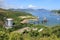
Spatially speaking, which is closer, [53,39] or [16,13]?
[53,39]

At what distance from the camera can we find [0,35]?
360 cm

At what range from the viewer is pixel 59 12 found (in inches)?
892

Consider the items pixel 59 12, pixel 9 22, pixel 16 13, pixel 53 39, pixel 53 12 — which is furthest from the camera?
pixel 53 12

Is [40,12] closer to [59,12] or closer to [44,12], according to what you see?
[44,12]

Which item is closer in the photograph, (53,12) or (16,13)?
(16,13)

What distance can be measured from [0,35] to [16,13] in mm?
9446

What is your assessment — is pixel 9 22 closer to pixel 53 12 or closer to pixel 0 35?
pixel 0 35

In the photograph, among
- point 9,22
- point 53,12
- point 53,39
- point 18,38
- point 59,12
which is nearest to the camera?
point 18,38

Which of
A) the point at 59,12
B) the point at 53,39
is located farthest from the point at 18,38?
the point at 59,12

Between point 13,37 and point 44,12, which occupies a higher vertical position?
point 13,37

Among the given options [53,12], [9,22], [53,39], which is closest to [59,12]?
[53,12]

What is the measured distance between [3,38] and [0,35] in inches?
3.4

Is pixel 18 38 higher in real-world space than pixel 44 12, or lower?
higher

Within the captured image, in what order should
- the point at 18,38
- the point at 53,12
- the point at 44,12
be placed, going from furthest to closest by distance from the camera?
1. the point at 53,12
2. the point at 44,12
3. the point at 18,38
